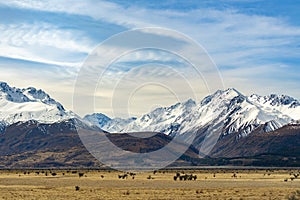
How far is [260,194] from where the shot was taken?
77688 mm

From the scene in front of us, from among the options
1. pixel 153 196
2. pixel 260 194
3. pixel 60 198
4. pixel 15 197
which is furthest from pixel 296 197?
pixel 15 197

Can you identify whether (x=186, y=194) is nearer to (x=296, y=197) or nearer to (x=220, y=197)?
(x=220, y=197)

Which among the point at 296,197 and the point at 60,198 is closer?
the point at 296,197

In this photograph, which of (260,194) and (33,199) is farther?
(260,194)

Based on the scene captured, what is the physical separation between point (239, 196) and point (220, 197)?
3.50 metres

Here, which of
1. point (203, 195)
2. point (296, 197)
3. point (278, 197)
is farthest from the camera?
point (203, 195)

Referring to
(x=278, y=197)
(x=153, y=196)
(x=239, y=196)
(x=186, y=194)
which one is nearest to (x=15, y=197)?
(x=153, y=196)

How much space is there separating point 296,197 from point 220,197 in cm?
1420

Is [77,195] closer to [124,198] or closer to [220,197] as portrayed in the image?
[124,198]

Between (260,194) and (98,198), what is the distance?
83.5ft

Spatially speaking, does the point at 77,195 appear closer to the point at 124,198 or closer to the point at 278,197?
the point at 124,198

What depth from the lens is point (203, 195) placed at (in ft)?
251

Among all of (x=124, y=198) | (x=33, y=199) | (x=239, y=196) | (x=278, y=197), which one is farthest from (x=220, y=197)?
(x=33, y=199)

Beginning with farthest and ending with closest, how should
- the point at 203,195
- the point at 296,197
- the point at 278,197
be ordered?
the point at 203,195, the point at 278,197, the point at 296,197
